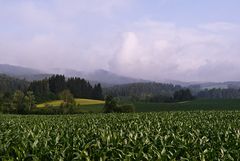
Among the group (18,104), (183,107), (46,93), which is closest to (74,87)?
(46,93)

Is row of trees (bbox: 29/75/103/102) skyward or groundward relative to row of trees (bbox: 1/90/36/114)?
skyward

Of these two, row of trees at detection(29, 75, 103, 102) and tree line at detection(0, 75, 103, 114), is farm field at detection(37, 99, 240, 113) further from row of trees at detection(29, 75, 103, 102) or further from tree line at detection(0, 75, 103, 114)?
row of trees at detection(29, 75, 103, 102)

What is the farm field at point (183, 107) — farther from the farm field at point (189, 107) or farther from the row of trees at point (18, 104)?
the row of trees at point (18, 104)

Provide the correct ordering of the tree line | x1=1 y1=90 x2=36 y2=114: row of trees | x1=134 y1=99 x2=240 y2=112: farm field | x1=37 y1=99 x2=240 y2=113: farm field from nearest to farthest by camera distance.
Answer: x1=134 y1=99 x2=240 y2=112: farm field → x1=37 y1=99 x2=240 y2=113: farm field → x1=1 y1=90 x2=36 y2=114: row of trees → the tree line

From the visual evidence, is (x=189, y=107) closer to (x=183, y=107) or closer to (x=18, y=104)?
(x=183, y=107)

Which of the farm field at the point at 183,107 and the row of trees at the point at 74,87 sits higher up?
the row of trees at the point at 74,87

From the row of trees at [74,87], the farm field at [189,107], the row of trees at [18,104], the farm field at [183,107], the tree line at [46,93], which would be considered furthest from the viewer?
the row of trees at [74,87]

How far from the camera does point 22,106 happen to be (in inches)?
3836

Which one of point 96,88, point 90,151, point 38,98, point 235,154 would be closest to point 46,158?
point 90,151

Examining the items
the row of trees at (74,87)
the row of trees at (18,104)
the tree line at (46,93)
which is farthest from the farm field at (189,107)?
the row of trees at (74,87)

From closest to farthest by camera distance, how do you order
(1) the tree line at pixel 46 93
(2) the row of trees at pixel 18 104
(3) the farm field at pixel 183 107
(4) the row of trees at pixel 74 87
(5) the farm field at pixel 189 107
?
(5) the farm field at pixel 189 107
(3) the farm field at pixel 183 107
(2) the row of trees at pixel 18 104
(1) the tree line at pixel 46 93
(4) the row of trees at pixel 74 87

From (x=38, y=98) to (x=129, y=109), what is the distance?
59.8 meters

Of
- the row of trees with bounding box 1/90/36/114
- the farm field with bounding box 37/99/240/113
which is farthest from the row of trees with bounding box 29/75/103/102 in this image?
the farm field with bounding box 37/99/240/113

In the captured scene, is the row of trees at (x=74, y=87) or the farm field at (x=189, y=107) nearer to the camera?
the farm field at (x=189, y=107)
